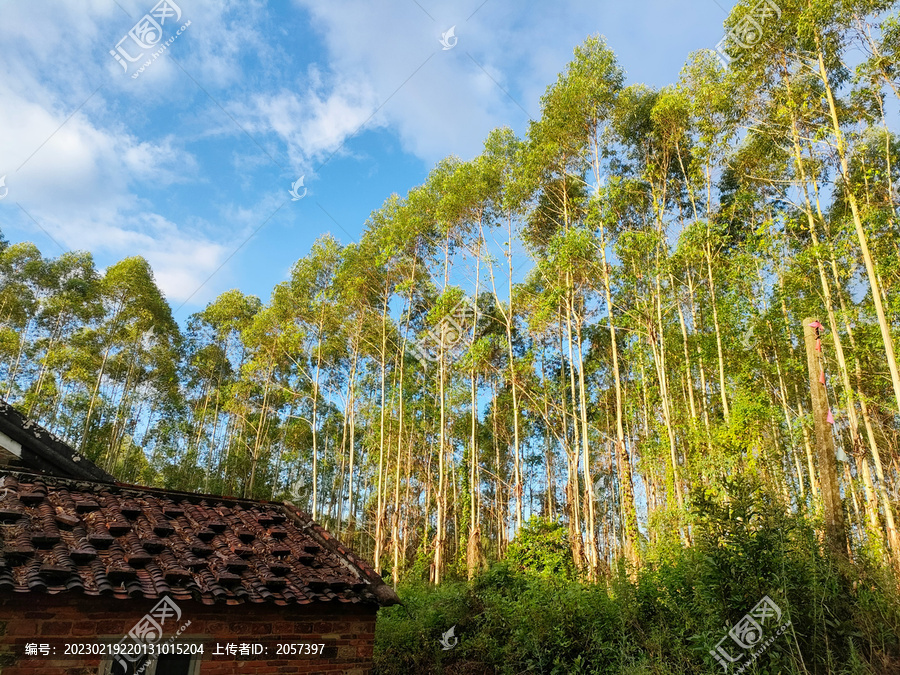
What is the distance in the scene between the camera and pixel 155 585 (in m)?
4.06

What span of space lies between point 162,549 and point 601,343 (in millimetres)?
16037

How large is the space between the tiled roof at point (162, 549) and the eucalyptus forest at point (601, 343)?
10.2 ft

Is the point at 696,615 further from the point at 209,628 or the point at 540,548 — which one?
the point at 540,548

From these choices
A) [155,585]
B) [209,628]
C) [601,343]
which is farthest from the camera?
[601,343]

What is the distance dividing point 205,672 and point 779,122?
37.9 feet

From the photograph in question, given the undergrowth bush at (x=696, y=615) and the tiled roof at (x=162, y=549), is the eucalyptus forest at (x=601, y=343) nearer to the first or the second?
the undergrowth bush at (x=696, y=615)

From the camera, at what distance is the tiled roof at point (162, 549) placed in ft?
12.9

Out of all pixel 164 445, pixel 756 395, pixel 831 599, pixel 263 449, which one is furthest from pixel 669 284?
pixel 164 445

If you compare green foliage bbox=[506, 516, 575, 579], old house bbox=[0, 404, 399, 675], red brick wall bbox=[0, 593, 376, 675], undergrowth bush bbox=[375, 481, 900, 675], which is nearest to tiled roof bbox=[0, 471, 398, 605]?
old house bbox=[0, 404, 399, 675]

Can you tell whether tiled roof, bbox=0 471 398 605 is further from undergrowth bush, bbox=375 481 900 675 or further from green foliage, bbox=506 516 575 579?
green foliage, bbox=506 516 575 579

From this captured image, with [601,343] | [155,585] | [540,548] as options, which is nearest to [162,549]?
[155,585]

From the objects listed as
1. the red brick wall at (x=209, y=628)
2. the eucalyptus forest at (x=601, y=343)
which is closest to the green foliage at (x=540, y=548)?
the eucalyptus forest at (x=601, y=343)

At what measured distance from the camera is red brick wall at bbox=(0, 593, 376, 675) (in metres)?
3.69

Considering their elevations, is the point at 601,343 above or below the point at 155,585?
above
